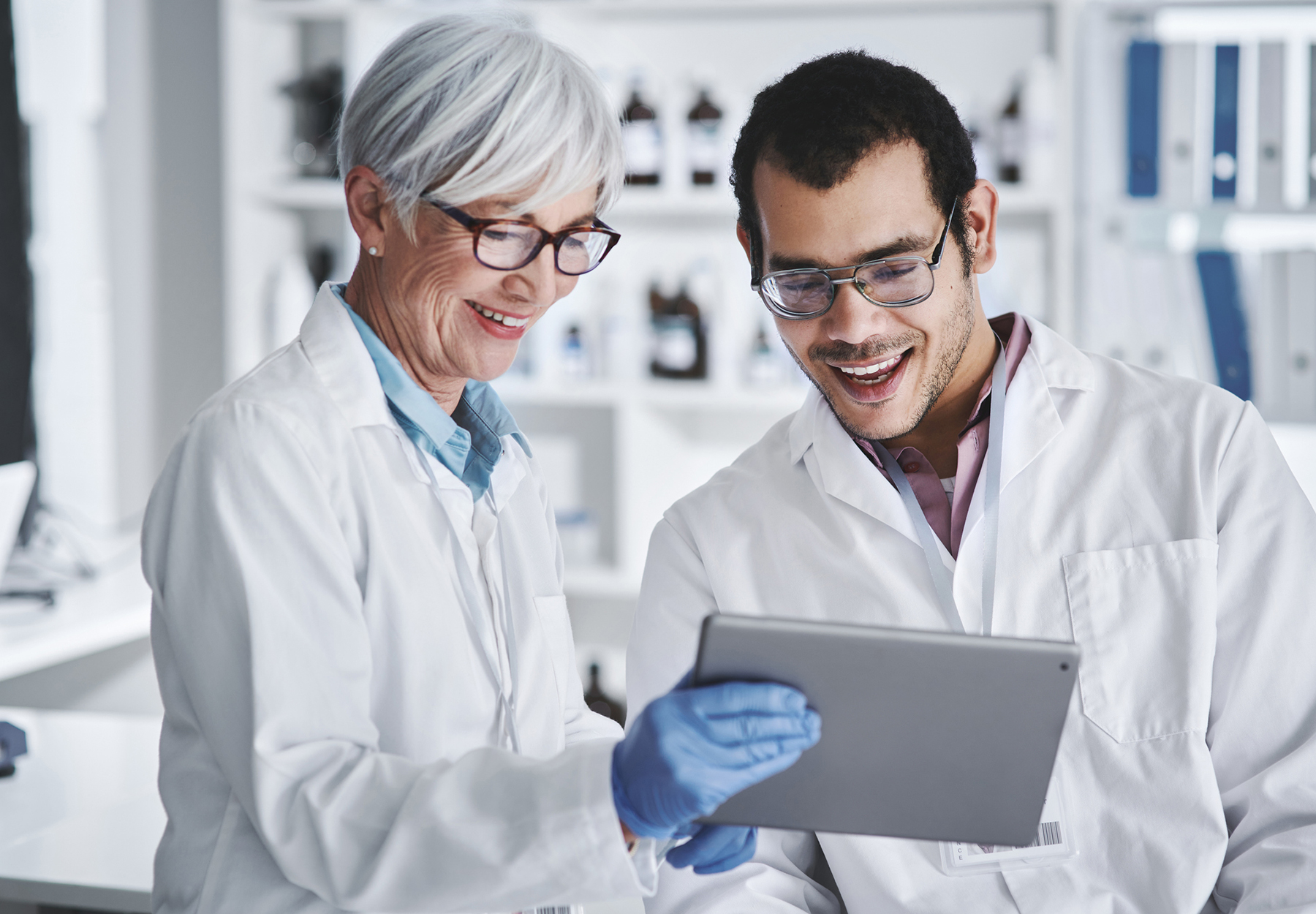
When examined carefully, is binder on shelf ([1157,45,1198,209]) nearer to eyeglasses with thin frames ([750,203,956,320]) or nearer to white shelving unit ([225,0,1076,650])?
white shelving unit ([225,0,1076,650])

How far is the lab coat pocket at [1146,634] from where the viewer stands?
3.81 feet

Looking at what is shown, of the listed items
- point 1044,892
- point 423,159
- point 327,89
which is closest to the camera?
point 423,159

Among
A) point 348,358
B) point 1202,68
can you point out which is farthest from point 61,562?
point 1202,68

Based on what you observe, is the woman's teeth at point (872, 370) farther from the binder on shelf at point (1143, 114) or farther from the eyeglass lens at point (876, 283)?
the binder on shelf at point (1143, 114)

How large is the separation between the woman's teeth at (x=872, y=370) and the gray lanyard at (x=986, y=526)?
111 millimetres

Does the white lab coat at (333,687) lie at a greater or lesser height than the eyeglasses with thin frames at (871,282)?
lesser

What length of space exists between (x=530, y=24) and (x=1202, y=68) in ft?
5.53

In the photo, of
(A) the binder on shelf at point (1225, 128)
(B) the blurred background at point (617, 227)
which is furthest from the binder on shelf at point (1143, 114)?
(A) the binder on shelf at point (1225, 128)

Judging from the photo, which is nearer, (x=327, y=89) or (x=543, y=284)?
(x=543, y=284)

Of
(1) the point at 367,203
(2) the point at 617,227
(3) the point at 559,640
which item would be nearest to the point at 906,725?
(3) the point at 559,640

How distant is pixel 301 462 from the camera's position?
3.06 ft

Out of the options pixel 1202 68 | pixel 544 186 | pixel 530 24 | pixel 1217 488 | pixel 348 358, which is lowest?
pixel 1217 488

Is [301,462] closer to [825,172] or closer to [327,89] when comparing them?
[825,172]

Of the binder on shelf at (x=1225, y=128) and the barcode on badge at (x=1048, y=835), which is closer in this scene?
the barcode on badge at (x=1048, y=835)
